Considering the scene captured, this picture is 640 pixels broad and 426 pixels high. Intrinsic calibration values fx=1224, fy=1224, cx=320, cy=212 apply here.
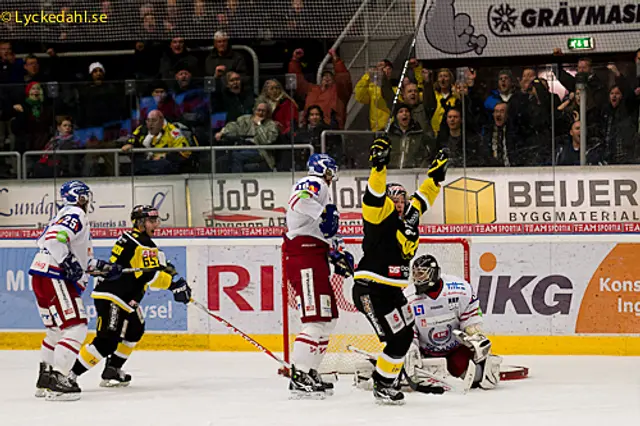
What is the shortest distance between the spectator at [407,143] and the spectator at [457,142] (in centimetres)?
11

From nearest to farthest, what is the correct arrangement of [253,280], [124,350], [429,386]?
[429,386] → [124,350] → [253,280]

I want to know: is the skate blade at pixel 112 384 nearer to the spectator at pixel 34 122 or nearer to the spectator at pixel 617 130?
the spectator at pixel 34 122

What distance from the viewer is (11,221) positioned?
32.7 ft

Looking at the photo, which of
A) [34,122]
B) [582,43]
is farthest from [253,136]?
[582,43]

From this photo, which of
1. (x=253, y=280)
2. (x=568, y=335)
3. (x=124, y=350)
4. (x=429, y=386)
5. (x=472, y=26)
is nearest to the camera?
(x=429, y=386)

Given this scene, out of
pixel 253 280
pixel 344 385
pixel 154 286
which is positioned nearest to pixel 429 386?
pixel 344 385

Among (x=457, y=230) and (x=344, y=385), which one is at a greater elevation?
(x=457, y=230)

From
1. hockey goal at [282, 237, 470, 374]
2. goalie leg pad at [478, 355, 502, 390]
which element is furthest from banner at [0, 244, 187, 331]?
goalie leg pad at [478, 355, 502, 390]

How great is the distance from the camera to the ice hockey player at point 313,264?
6.95m

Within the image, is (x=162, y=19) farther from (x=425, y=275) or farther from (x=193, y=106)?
(x=425, y=275)

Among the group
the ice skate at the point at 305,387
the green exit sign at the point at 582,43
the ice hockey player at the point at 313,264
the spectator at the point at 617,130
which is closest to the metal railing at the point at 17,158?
the ice hockey player at the point at 313,264

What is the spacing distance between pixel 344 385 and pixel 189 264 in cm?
239

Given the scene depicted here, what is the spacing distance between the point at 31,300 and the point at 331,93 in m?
2.92

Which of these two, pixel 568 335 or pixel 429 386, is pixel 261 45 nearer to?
pixel 568 335
